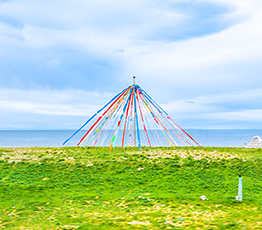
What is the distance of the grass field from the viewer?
26.0 feet

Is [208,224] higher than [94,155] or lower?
lower

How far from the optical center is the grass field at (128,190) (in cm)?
791

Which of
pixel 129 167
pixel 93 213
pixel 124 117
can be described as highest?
pixel 124 117

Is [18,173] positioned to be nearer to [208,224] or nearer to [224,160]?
[208,224]

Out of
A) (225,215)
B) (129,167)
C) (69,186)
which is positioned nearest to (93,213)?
(69,186)

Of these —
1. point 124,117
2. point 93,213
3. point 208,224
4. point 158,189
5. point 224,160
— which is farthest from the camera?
point 124,117

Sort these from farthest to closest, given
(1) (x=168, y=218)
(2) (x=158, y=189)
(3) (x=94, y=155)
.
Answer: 1. (3) (x=94, y=155)
2. (2) (x=158, y=189)
3. (1) (x=168, y=218)

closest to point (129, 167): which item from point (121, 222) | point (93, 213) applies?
point (93, 213)

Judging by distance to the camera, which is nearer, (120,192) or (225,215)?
(225,215)

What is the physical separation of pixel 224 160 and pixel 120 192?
725 centimetres

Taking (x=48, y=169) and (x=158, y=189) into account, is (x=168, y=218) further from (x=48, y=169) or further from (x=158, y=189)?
(x=48, y=169)

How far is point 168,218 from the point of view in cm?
793

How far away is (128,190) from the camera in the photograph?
1143 centimetres

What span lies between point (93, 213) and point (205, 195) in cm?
474
